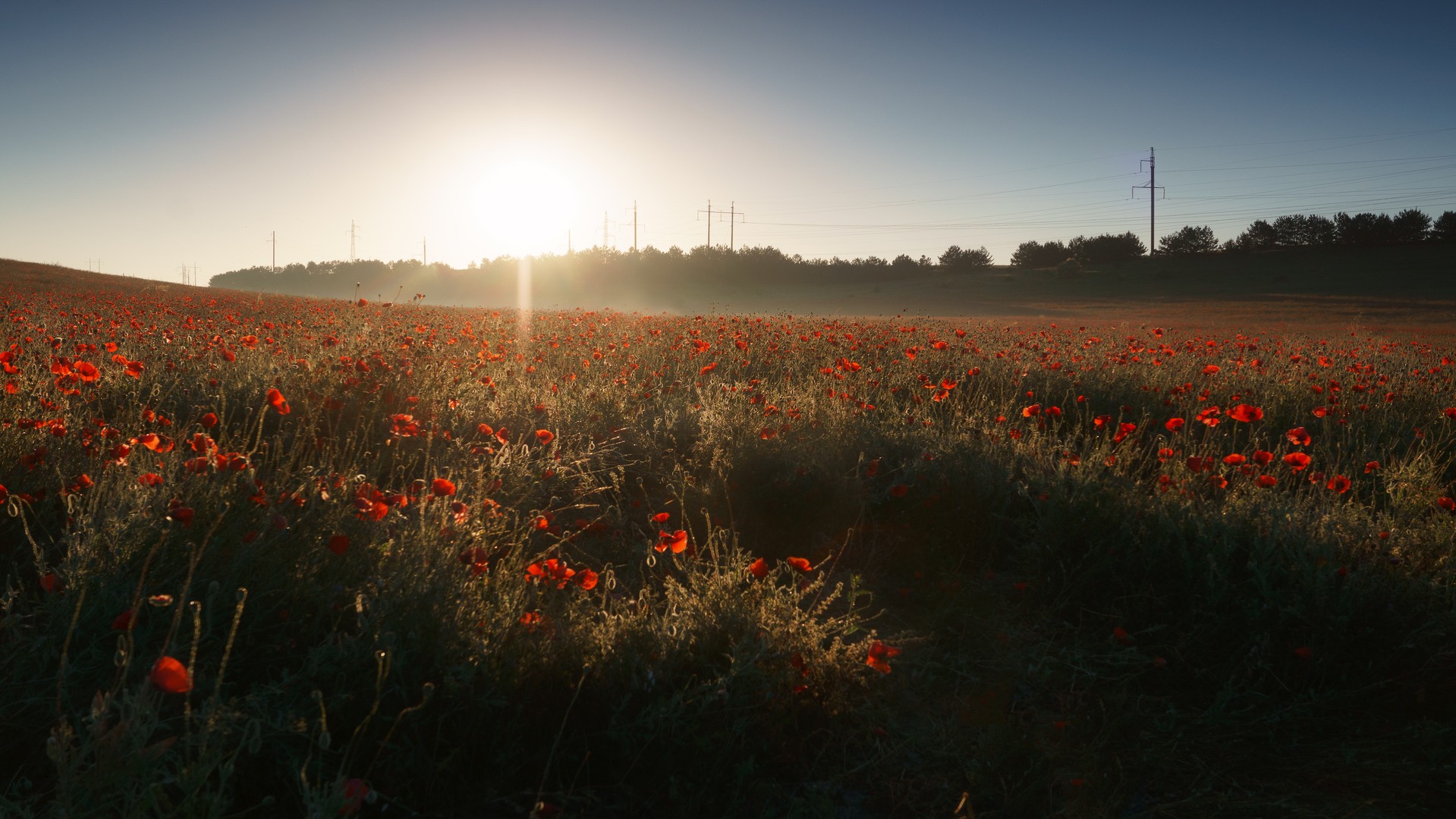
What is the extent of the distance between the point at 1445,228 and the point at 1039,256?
22568 mm

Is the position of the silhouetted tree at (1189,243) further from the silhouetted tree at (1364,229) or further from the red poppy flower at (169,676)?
the red poppy flower at (169,676)

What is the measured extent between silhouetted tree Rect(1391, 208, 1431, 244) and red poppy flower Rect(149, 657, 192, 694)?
2443 inches

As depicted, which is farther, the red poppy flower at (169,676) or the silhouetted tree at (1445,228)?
the silhouetted tree at (1445,228)

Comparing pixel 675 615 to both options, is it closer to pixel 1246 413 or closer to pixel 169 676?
pixel 169 676

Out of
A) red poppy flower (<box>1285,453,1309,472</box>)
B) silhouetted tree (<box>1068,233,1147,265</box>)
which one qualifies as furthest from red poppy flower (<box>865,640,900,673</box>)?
silhouetted tree (<box>1068,233,1147,265</box>)

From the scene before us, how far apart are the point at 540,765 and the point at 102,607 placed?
114 cm

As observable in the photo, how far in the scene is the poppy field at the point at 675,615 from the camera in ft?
5.92

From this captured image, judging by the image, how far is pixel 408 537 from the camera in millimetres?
2340

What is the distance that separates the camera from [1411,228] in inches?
1882

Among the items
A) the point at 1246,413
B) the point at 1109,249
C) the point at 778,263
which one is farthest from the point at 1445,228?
the point at 1246,413

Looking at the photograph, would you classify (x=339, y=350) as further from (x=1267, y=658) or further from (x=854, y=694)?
(x=1267, y=658)

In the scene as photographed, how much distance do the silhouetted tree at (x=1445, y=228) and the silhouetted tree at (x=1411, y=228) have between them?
14.8 inches

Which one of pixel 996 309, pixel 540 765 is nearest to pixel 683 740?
pixel 540 765

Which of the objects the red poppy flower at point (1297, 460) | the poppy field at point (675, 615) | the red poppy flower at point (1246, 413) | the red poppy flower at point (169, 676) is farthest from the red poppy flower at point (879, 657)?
the red poppy flower at point (1246, 413)
